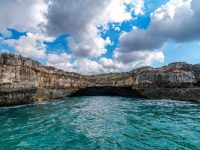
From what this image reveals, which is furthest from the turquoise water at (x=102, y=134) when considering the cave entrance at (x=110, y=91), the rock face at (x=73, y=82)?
the cave entrance at (x=110, y=91)

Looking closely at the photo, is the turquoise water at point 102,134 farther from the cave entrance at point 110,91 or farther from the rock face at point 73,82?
the cave entrance at point 110,91

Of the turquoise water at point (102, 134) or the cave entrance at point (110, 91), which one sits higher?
the cave entrance at point (110, 91)

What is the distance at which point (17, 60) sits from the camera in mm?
42938

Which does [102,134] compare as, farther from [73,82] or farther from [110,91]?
[110,91]

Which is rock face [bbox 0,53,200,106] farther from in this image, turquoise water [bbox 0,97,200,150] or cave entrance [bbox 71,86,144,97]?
turquoise water [bbox 0,97,200,150]

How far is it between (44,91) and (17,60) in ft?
40.5

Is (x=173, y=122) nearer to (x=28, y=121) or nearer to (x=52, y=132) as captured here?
(x=52, y=132)

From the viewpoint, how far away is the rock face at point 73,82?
1628 inches

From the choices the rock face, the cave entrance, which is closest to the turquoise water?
the rock face

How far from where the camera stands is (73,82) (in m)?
65.6

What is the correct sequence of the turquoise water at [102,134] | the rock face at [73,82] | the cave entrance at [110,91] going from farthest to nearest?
the cave entrance at [110,91], the rock face at [73,82], the turquoise water at [102,134]

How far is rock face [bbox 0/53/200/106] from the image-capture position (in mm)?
41344

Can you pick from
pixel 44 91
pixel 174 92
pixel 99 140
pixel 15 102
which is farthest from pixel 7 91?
pixel 174 92

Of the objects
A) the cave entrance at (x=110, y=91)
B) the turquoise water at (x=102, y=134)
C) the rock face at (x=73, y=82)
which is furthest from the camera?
the cave entrance at (x=110, y=91)
